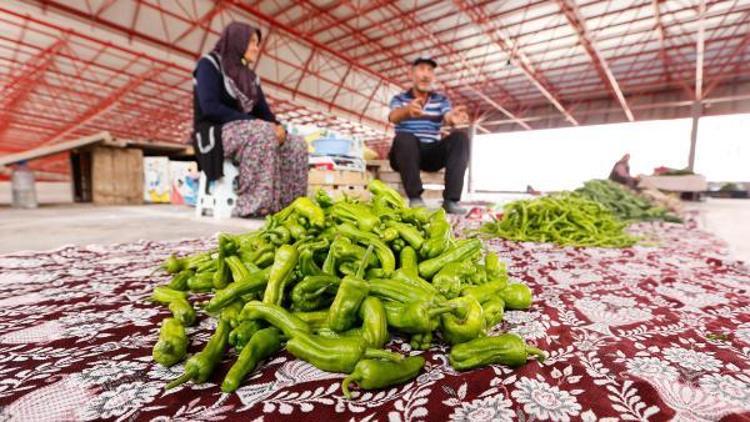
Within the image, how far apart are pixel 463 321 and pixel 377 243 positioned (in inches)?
15.0

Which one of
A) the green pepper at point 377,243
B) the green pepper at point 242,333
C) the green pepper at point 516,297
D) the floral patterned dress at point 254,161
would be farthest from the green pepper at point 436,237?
the floral patterned dress at point 254,161

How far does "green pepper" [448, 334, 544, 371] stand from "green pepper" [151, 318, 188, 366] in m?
0.65

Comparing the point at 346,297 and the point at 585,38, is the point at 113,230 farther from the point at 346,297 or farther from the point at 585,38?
the point at 585,38

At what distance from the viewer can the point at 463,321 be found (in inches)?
35.3

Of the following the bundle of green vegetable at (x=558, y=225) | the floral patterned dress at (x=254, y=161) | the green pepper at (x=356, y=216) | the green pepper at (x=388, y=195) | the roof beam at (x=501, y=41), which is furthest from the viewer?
the roof beam at (x=501, y=41)

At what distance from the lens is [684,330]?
3.54 ft

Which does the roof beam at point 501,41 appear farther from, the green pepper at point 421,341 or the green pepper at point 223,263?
the green pepper at point 421,341

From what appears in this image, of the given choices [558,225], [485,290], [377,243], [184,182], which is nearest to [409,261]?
[377,243]

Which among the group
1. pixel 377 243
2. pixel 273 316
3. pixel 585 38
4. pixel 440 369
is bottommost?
pixel 440 369

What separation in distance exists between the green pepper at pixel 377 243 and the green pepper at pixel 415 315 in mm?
172

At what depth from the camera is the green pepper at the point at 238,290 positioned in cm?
101

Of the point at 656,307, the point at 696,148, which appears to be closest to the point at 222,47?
the point at 656,307

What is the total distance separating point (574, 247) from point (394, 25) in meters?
11.1

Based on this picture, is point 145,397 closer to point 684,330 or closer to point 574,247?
point 684,330
